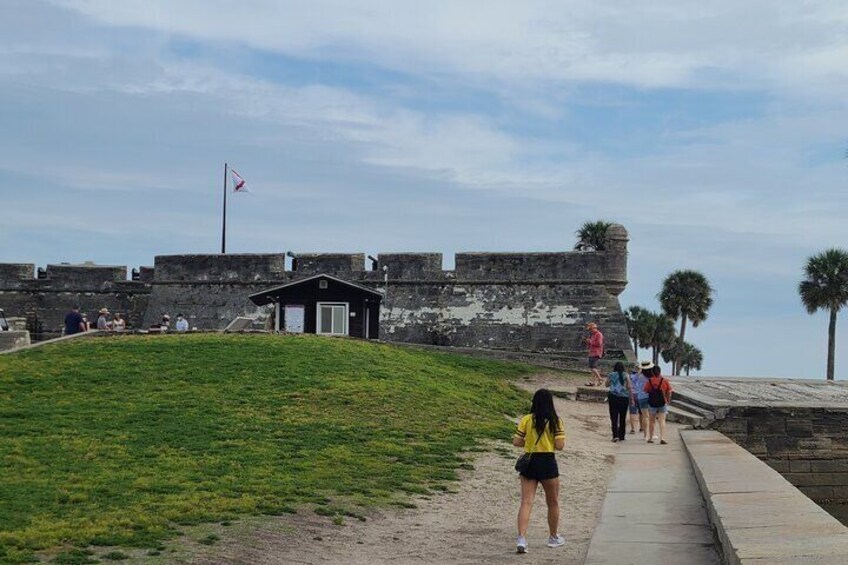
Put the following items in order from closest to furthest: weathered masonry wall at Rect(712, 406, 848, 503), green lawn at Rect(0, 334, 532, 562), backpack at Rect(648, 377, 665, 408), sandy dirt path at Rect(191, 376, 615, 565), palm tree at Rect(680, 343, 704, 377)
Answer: sandy dirt path at Rect(191, 376, 615, 565)
green lawn at Rect(0, 334, 532, 562)
backpack at Rect(648, 377, 665, 408)
weathered masonry wall at Rect(712, 406, 848, 503)
palm tree at Rect(680, 343, 704, 377)

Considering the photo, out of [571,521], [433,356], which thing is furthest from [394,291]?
[571,521]

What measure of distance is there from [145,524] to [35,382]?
9.75m

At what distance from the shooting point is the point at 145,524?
8.96m

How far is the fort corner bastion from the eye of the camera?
32094 millimetres

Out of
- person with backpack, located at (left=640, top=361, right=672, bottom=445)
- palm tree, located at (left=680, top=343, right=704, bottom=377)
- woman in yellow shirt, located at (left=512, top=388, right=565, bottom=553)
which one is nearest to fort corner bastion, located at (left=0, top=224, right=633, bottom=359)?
person with backpack, located at (left=640, top=361, right=672, bottom=445)

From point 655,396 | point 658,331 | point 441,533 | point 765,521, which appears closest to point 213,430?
point 441,533

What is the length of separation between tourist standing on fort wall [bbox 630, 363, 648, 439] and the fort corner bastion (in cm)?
1041

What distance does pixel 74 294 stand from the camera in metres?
37.2

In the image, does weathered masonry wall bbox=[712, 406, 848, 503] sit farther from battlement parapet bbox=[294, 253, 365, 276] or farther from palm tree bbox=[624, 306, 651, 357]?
palm tree bbox=[624, 306, 651, 357]

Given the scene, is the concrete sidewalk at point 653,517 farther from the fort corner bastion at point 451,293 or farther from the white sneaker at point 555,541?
the fort corner bastion at point 451,293

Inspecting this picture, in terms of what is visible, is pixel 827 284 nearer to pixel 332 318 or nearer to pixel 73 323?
pixel 332 318

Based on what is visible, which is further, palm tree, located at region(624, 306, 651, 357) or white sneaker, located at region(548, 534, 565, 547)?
palm tree, located at region(624, 306, 651, 357)

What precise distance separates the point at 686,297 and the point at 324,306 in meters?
23.3

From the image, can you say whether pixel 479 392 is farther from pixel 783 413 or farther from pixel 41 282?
pixel 41 282
